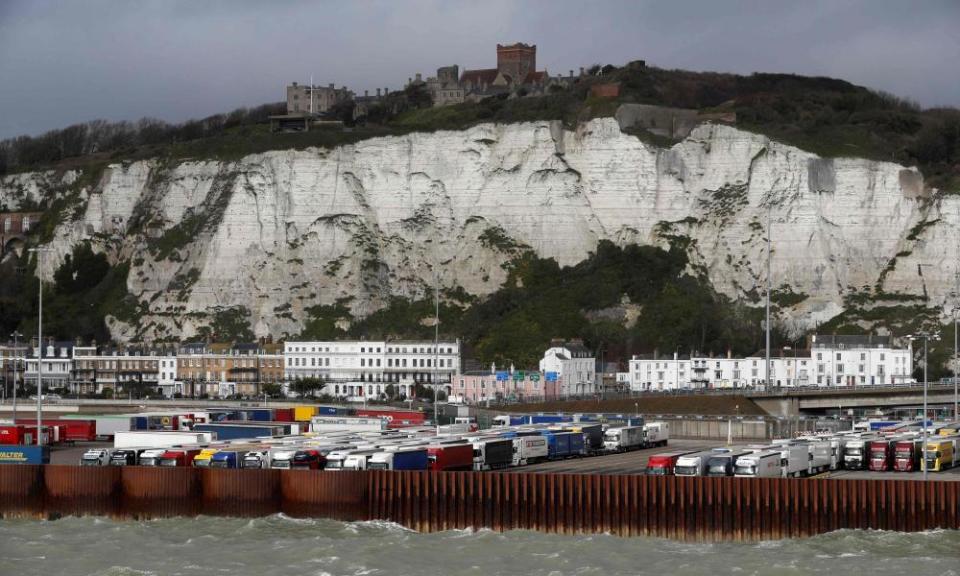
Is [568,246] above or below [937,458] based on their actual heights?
above

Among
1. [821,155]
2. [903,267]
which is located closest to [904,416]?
[903,267]

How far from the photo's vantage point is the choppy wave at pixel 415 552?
164 feet

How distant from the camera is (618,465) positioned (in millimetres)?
69938

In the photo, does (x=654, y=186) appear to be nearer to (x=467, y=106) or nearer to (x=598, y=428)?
(x=467, y=106)

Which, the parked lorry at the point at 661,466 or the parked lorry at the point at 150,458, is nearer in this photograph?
the parked lorry at the point at 661,466

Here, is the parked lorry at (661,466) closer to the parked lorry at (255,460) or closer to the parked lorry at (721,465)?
the parked lorry at (721,465)

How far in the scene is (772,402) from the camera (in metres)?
110

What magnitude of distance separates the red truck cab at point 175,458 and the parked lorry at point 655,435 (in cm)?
2645

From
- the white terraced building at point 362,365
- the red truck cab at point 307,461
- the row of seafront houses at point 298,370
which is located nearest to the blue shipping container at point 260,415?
the row of seafront houses at point 298,370

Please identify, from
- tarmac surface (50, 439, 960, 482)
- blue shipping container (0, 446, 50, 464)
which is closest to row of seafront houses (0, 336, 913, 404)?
tarmac surface (50, 439, 960, 482)

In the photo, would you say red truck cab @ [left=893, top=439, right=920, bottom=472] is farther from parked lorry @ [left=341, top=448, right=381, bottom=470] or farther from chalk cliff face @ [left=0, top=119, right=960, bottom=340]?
chalk cliff face @ [left=0, top=119, right=960, bottom=340]

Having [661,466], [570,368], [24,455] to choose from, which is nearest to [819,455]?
[661,466]

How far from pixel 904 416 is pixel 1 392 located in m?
75.5

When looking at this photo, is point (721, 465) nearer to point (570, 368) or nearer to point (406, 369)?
point (570, 368)
